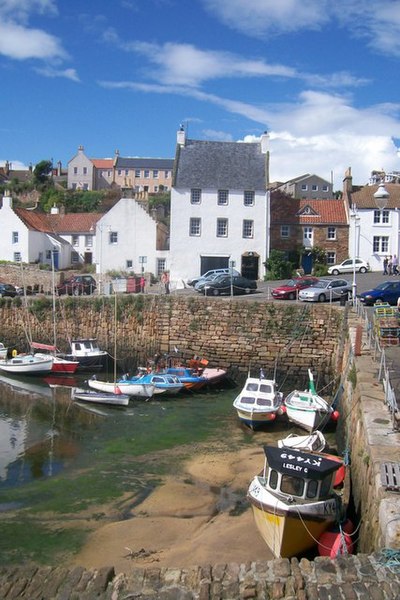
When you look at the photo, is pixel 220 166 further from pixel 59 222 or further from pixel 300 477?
pixel 300 477

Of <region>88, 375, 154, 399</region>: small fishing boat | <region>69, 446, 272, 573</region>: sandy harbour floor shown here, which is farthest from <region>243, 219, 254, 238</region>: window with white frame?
<region>69, 446, 272, 573</region>: sandy harbour floor

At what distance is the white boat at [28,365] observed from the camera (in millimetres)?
30188

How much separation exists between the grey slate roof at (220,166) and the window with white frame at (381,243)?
399 inches

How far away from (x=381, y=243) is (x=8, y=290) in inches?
1121

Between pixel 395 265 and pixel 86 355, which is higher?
pixel 395 265

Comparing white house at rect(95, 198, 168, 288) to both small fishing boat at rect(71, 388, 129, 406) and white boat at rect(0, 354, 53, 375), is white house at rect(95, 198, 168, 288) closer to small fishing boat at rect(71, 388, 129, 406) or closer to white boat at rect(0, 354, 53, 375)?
white boat at rect(0, 354, 53, 375)

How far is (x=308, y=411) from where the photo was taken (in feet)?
68.3

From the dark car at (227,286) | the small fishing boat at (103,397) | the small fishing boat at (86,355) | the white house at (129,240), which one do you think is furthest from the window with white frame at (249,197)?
the small fishing boat at (103,397)

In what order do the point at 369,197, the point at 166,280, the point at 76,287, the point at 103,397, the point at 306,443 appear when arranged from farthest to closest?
the point at 369,197 → the point at 166,280 → the point at 76,287 → the point at 103,397 → the point at 306,443

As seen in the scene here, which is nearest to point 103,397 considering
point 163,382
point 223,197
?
point 163,382

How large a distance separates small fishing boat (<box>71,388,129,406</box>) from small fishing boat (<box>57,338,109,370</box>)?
631 centimetres

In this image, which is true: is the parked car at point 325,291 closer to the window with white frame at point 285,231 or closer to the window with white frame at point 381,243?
the window with white frame at point 285,231

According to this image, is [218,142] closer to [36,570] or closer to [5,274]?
→ [5,274]

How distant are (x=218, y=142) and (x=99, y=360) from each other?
23280 mm
